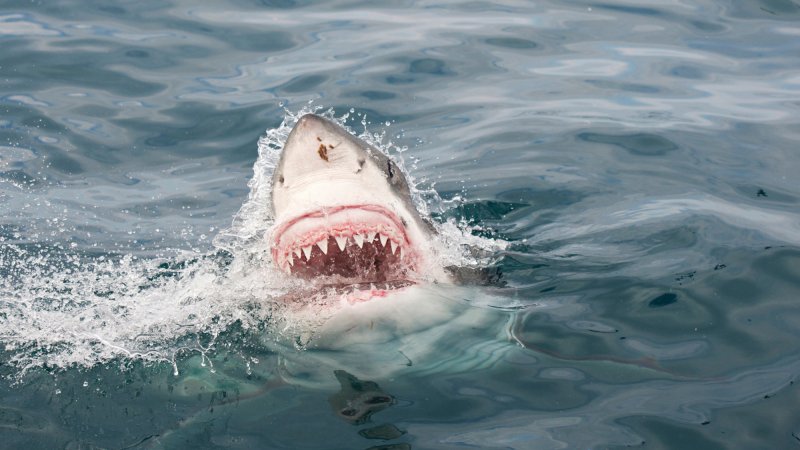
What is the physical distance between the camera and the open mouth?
355cm

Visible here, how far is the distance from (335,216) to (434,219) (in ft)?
6.79

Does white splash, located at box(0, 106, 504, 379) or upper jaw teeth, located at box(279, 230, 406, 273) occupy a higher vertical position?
upper jaw teeth, located at box(279, 230, 406, 273)

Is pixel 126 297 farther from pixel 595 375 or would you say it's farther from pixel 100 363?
pixel 595 375

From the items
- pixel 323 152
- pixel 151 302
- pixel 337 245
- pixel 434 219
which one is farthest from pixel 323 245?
pixel 434 219

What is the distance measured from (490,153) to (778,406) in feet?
12.9

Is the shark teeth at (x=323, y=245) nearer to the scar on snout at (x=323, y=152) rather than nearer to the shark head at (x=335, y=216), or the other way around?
the shark head at (x=335, y=216)

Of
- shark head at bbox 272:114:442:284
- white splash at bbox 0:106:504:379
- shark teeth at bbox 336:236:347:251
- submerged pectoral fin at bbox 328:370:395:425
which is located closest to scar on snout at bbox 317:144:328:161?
shark head at bbox 272:114:442:284

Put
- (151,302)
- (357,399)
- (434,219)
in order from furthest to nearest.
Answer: (434,219), (151,302), (357,399)

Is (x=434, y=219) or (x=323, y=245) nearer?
(x=323, y=245)

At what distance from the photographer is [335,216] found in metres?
3.55

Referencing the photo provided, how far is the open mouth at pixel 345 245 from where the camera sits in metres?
3.55

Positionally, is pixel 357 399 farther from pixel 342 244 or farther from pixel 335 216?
pixel 335 216

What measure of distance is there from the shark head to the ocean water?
17 centimetres

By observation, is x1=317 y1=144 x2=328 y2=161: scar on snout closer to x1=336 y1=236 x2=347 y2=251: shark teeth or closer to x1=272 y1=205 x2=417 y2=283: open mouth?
x1=272 y1=205 x2=417 y2=283: open mouth
